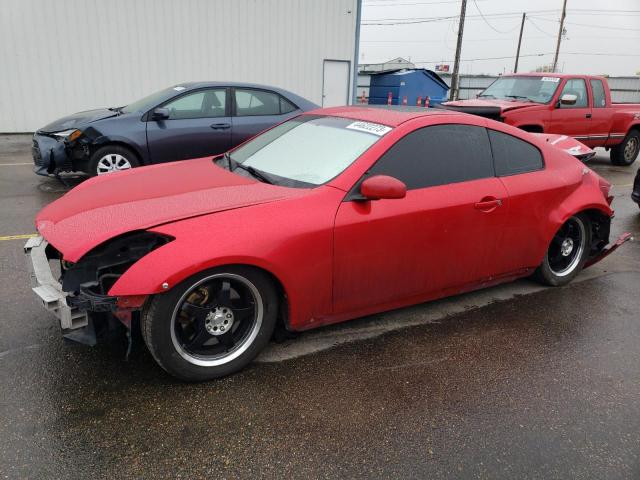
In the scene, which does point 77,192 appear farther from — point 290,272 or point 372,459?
point 372,459

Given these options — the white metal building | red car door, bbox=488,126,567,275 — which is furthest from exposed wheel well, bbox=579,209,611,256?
the white metal building

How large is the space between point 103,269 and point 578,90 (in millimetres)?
10177

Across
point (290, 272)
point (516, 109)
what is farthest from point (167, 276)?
point (516, 109)

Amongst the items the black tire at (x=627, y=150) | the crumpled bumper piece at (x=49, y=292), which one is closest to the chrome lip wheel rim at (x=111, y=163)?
the crumpled bumper piece at (x=49, y=292)

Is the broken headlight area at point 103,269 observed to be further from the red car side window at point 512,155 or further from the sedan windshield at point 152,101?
the sedan windshield at point 152,101

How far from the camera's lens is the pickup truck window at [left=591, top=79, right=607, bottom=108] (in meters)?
10.6

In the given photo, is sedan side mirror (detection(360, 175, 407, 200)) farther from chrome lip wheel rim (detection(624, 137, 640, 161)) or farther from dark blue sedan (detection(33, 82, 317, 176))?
chrome lip wheel rim (detection(624, 137, 640, 161))

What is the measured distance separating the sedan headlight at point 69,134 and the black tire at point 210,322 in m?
5.20

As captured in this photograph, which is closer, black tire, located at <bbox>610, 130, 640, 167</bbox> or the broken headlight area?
the broken headlight area

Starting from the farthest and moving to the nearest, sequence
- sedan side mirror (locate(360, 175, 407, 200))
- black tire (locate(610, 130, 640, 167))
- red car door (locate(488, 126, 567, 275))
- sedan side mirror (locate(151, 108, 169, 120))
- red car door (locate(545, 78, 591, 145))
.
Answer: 1. black tire (locate(610, 130, 640, 167))
2. red car door (locate(545, 78, 591, 145))
3. sedan side mirror (locate(151, 108, 169, 120))
4. red car door (locate(488, 126, 567, 275))
5. sedan side mirror (locate(360, 175, 407, 200))

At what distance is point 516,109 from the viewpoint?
29.6ft

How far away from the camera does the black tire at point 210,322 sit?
2.67 meters

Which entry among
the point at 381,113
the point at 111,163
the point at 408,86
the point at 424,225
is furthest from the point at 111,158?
the point at 408,86

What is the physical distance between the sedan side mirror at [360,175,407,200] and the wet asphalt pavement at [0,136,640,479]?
1.01m
